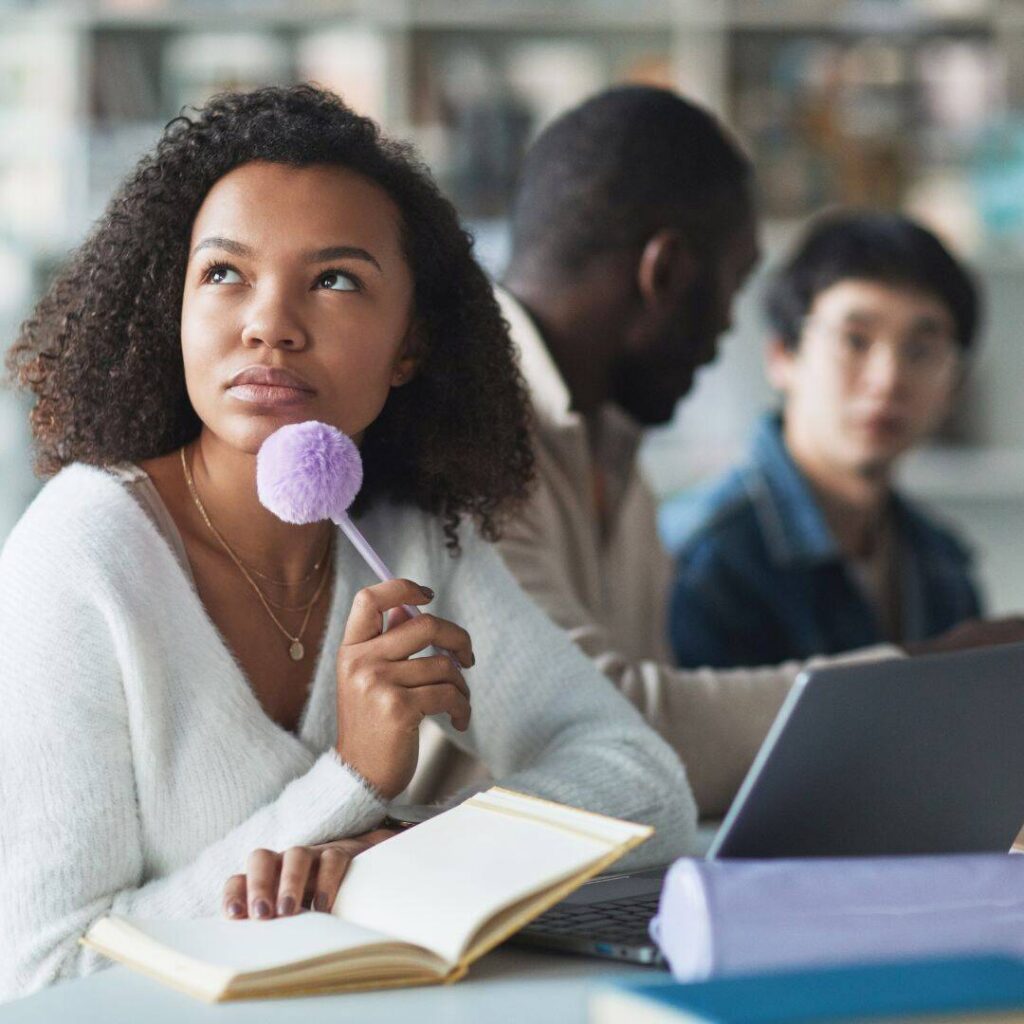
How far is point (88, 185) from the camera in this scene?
3.44 metres

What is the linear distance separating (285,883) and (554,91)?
115 inches

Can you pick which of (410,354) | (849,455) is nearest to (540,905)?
(410,354)

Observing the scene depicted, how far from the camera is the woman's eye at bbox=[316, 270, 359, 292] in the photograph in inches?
44.5

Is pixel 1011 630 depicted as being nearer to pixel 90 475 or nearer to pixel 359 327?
pixel 359 327

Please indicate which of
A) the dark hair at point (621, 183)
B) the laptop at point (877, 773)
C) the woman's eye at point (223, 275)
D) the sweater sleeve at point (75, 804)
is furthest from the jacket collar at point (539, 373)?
the laptop at point (877, 773)

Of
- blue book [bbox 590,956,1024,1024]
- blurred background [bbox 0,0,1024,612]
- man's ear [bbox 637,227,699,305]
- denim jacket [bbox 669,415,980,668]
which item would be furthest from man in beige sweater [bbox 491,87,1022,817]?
blurred background [bbox 0,0,1024,612]

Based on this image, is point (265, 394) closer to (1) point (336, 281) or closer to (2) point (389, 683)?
(1) point (336, 281)

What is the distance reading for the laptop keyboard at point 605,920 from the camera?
2.93 feet

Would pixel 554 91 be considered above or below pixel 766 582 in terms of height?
above

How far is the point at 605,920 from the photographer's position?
3.07 feet

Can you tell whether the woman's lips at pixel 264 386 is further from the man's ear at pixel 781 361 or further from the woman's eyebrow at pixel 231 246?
the man's ear at pixel 781 361

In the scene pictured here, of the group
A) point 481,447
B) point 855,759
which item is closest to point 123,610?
point 481,447

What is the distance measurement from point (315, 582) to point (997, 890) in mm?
636

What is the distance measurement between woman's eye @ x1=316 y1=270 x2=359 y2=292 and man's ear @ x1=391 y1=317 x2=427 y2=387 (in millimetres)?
114
